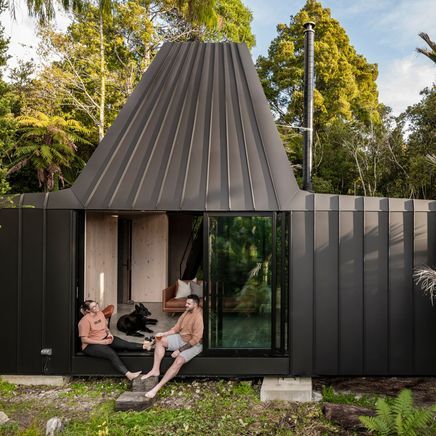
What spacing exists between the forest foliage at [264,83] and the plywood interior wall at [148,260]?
133 inches

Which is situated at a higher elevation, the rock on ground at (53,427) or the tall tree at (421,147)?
the tall tree at (421,147)

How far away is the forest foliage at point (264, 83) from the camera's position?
41.7 feet

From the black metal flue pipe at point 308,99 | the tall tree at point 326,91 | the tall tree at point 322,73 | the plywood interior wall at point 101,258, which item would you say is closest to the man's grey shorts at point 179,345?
the plywood interior wall at point 101,258

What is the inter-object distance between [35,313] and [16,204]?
4.76 ft

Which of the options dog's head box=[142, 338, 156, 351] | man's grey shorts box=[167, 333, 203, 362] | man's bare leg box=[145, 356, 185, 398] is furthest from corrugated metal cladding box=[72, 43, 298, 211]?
man's bare leg box=[145, 356, 185, 398]

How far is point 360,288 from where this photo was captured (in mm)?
5160

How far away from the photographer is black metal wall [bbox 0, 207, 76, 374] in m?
5.14

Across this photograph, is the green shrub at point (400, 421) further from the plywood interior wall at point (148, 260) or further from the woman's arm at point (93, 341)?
the plywood interior wall at point (148, 260)

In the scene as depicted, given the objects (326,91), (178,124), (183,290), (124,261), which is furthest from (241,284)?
(326,91)

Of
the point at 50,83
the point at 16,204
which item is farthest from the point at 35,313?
the point at 50,83

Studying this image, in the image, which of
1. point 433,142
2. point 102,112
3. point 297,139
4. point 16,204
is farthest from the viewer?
point 297,139

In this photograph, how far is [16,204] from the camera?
513 centimetres

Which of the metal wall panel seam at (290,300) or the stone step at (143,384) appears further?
the metal wall panel seam at (290,300)

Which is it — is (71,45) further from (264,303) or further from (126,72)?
(264,303)
